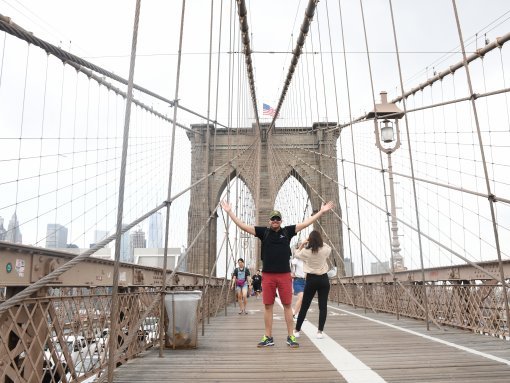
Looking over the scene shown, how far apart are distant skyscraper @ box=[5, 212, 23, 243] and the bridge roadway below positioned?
126 inches

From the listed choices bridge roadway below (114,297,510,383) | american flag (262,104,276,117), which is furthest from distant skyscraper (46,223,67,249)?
american flag (262,104,276,117)

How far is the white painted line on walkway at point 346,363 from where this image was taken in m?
2.45

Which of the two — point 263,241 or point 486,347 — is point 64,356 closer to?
point 263,241

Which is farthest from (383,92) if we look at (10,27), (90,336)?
(90,336)

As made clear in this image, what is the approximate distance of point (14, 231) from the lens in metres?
6.01

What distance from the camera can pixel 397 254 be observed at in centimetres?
1202

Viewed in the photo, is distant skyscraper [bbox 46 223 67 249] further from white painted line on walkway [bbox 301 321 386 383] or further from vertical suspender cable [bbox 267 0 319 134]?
vertical suspender cable [bbox 267 0 319 134]

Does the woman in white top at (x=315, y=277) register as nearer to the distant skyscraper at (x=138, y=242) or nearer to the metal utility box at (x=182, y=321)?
the metal utility box at (x=182, y=321)

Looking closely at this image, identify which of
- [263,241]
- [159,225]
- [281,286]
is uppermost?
[159,225]

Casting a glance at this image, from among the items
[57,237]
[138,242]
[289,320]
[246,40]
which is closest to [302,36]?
[246,40]

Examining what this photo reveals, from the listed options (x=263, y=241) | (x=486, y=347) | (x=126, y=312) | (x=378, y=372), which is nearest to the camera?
(x=378, y=372)

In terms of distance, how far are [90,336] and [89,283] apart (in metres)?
1.62

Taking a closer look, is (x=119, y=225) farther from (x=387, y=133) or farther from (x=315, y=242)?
(x=387, y=133)

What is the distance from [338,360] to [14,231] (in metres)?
4.73
